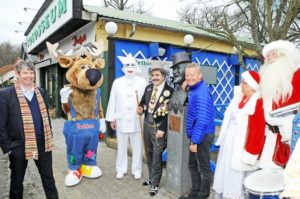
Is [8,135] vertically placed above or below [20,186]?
above

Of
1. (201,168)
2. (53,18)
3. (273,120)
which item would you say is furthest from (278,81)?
(53,18)

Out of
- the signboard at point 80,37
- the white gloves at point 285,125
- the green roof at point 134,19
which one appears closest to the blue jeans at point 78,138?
the white gloves at point 285,125

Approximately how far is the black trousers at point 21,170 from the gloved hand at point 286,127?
2.43 meters

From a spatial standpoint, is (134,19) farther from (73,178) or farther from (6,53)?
(6,53)

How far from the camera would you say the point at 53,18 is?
29.8ft

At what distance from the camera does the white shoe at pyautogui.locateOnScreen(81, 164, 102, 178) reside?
4602 mm

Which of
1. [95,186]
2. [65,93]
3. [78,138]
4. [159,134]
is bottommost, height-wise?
[95,186]

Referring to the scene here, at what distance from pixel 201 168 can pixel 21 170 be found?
6.53ft

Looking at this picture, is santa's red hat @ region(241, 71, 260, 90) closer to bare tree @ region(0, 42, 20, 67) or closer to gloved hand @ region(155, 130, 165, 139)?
gloved hand @ region(155, 130, 165, 139)

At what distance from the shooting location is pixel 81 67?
14.4ft

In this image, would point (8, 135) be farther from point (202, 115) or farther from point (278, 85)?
point (278, 85)

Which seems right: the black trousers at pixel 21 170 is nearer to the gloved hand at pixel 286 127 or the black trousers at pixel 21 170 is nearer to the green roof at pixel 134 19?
the gloved hand at pixel 286 127

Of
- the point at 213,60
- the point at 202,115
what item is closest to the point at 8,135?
the point at 202,115

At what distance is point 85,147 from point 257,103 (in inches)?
108
